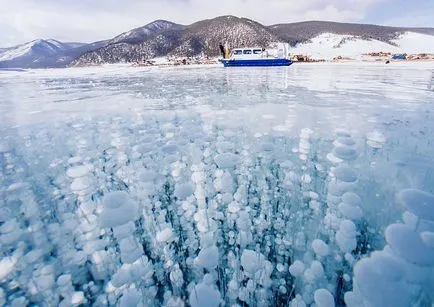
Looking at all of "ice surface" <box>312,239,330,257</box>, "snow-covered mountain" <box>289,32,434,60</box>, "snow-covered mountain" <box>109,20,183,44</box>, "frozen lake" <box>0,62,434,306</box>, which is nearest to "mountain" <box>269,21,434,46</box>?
"snow-covered mountain" <box>289,32,434,60</box>

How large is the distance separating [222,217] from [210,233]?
28cm

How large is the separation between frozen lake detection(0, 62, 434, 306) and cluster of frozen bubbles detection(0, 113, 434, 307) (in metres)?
0.01

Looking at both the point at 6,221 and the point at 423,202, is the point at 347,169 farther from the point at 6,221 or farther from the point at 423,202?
the point at 6,221

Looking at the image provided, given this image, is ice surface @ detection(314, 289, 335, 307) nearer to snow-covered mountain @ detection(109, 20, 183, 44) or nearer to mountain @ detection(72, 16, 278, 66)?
mountain @ detection(72, 16, 278, 66)

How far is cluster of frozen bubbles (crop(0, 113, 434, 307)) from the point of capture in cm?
186

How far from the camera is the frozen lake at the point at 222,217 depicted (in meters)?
1.89

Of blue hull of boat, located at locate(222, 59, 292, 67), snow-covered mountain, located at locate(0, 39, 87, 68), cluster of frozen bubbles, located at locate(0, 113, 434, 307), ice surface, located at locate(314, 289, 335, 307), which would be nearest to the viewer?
ice surface, located at locate(314, 289, 335, 307)

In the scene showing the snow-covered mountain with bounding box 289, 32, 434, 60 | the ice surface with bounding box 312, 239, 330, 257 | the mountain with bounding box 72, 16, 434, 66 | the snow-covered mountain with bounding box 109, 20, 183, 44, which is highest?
the snow-covered mountain with bounding box 109, 20, 183, 44

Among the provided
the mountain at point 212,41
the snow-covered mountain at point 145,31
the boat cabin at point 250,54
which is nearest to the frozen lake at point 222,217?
the boat cabin at point 250,54

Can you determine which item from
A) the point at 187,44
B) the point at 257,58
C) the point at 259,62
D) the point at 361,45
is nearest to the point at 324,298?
the point at 259,62

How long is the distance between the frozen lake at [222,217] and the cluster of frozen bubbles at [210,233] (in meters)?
0.01

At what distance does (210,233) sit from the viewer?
2.46m

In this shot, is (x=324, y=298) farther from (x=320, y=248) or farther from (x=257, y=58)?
(x=257, y=58)

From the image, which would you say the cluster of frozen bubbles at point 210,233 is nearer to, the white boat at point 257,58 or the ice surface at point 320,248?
the ice surface at point 320,248
